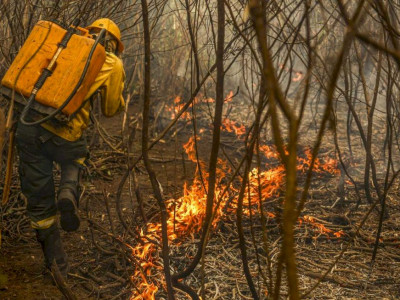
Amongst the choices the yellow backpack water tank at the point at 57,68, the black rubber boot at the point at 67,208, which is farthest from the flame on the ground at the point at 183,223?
the yellow backpack water tank at the point at 57,68

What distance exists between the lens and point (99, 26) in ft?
11.1

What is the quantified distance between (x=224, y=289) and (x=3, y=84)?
211 centimetres

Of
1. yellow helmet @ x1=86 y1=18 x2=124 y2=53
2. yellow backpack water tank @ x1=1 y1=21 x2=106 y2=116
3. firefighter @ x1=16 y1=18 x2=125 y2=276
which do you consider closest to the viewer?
yellow backpack water tank @ x1=1 y1=21 x2=106 y2=116

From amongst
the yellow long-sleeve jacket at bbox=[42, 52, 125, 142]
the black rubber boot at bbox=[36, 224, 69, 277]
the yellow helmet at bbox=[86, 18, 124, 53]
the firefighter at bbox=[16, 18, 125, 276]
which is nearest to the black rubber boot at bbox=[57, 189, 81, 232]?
the firefighter at bbox=[16, 18, 125, 276]

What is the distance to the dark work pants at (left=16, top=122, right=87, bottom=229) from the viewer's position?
3.27 metres

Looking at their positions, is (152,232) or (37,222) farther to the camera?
(152,232)

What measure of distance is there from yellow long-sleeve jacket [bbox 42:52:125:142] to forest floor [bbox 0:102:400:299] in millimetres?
→ 520

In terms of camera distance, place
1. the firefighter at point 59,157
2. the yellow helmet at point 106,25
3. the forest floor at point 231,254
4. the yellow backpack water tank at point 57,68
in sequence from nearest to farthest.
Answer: the yellow backpack water tank at point 57,68 → the forest floor at point 231,254 → the firefighter at point 59,157 → the yellow helmet at point 106,25

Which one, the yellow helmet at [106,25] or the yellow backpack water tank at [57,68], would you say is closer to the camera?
the yellow backpack water tank at [57,68]

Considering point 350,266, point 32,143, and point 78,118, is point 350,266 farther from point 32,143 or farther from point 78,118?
point 32,143

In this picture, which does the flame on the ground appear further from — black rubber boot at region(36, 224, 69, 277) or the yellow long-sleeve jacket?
the yellow long-sleeve jacket

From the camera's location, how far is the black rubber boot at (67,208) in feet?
10.7

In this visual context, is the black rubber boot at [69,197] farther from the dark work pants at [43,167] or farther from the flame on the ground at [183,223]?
the flame on the ground at [183,223]

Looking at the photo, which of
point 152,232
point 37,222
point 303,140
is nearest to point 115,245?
point 152,232
